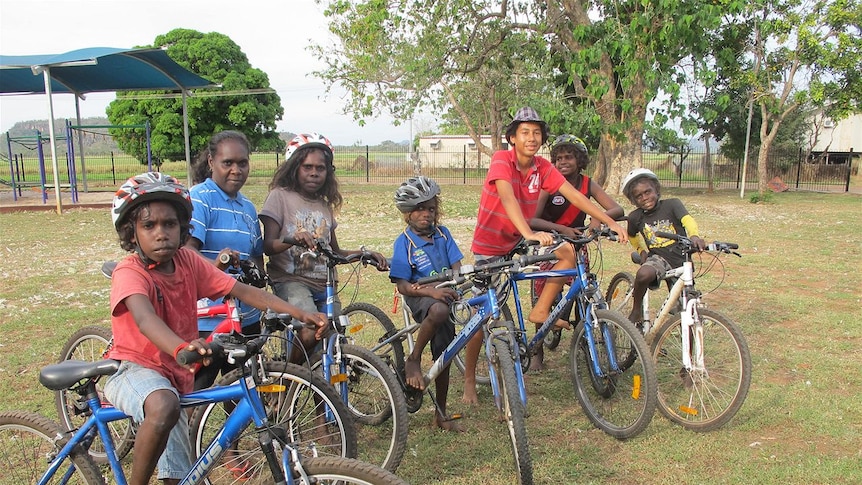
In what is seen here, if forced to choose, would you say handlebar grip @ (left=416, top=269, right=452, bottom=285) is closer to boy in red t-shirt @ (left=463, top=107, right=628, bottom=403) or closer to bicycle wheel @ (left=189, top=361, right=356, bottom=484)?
boy in red t-shirt @ (left=463, top=107, right=628, bottom=403)

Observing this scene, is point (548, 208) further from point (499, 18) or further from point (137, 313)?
point (499, 18)

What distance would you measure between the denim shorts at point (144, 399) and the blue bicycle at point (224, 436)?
7cm

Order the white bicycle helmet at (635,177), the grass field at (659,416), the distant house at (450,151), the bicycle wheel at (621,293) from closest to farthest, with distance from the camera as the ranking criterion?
the grass field at (659,416), the white bicycle helmet at (635,177), the bicycle wheel at (621,293), the distant house at (450,151)

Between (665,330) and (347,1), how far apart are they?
15731 mm

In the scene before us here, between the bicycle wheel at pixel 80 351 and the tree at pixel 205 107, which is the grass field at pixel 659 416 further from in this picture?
the tree at pixel 205 107

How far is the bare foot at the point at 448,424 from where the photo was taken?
14.0 feet

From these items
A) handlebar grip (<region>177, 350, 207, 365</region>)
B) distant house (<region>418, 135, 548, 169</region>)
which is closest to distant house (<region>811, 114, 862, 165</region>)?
distant house (<region>418, 135, 548, 169</region>)

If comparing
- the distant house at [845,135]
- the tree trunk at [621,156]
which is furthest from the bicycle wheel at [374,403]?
the distant house at [845,135]

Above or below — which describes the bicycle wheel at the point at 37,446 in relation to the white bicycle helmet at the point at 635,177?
below

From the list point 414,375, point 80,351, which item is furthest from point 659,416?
point 80,351

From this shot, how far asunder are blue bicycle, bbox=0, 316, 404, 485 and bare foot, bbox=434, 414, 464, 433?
1.40 m

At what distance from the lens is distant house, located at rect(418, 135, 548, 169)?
41347 mm

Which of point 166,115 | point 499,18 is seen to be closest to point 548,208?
point 499,18

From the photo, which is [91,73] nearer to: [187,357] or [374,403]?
[374,403]
